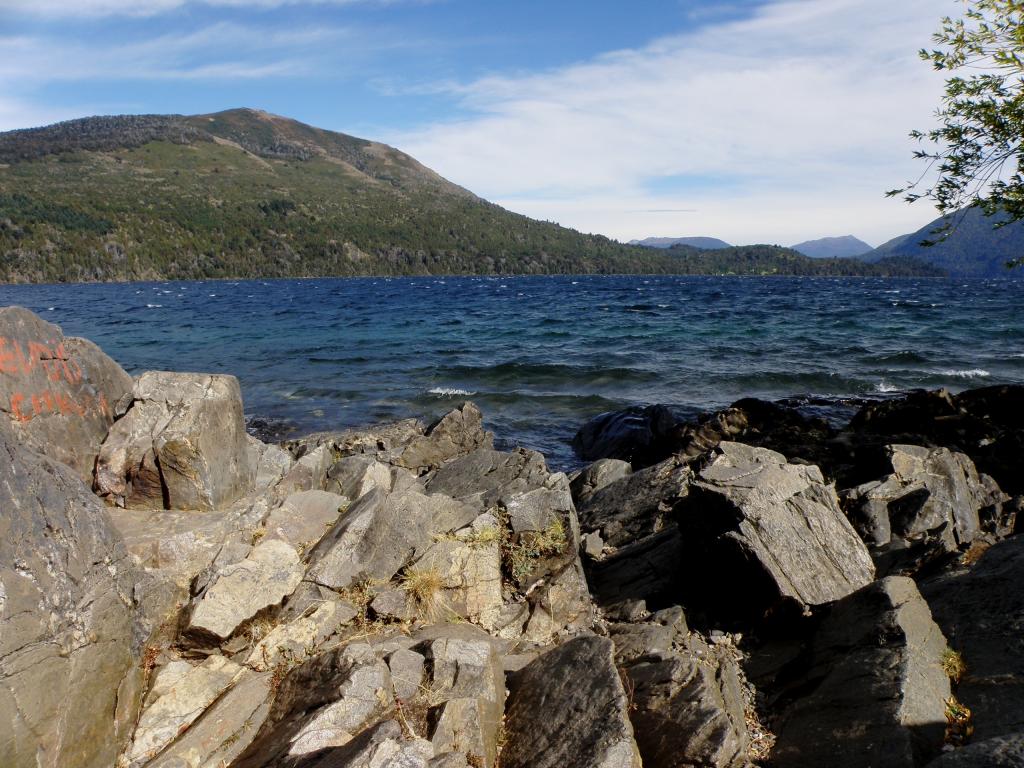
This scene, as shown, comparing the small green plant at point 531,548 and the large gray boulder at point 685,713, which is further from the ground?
the small green plant at point 531,548

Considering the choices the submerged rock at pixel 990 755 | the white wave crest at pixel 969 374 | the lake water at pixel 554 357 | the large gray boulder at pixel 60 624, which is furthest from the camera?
the white wave crest at pixel 969 374

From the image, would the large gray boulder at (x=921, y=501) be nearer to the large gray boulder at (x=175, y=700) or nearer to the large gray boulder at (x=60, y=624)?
the large gray boulder at (x=175, y=700)

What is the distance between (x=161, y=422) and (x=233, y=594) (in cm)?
269

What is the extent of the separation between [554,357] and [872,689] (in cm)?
2790

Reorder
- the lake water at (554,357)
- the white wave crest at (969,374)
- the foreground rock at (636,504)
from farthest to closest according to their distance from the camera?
the white wave crest at (969,374)
the lake water at (554,357)
the foreground rock at (636,504)

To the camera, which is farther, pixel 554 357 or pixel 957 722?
pixel 554 357

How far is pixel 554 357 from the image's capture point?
32.6 m

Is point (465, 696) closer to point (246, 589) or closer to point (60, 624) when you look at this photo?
point (246, 589)

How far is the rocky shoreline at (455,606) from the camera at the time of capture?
14.6 feet

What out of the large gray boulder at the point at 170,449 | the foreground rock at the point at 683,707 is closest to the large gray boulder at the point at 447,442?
the large gray boulder at the point at 170,449

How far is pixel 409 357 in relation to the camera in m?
33.2

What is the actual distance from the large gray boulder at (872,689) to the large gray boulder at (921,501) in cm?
258

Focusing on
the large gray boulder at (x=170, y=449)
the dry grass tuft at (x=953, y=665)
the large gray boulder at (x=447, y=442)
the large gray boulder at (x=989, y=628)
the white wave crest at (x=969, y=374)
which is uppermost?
the large gray boulder at (x=170, y=449)

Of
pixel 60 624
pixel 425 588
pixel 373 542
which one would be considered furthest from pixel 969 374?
pixel 60 624
